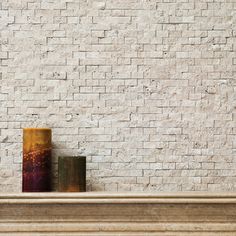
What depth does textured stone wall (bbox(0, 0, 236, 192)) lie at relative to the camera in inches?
67.9

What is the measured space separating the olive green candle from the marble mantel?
0.21 feet

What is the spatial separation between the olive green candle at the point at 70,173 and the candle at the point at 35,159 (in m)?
0.07

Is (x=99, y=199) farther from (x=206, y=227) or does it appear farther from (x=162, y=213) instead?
(x=206, y=227)

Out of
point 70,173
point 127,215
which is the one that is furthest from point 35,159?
point 127,215

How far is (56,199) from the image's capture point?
5.06ft

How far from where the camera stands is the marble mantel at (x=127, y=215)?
5.11 feet

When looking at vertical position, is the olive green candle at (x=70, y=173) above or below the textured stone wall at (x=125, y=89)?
below

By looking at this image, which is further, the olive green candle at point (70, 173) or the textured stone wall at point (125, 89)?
the textured stone wall at point (125, 89)

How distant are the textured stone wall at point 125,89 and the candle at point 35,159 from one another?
0.41 feet

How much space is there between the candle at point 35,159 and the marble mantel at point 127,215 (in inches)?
2.9

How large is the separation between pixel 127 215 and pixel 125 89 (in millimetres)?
529

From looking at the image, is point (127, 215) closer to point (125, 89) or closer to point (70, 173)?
point (70, 173)

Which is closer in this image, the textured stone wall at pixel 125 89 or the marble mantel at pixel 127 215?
the marble mantel at pixel 127 215

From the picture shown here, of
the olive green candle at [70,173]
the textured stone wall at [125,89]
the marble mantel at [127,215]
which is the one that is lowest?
the marble mantel at [127,215]
